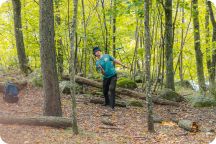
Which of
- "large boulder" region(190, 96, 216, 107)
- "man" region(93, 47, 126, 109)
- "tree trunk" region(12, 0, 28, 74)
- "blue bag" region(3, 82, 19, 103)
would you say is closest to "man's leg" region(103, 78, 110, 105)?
"man" region(93, 47, 126, 109)

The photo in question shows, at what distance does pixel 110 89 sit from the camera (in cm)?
1077

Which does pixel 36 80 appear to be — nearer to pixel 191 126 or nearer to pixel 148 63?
pixel 148 63

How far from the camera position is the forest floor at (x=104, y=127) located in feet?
23.0

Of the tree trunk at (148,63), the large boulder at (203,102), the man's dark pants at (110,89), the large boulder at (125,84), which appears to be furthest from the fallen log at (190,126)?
the large boulder at (125,84)

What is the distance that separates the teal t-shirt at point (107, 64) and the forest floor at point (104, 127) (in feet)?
3.89

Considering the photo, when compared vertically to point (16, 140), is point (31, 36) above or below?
above

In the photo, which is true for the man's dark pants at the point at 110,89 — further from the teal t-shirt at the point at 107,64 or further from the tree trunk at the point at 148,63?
the tree trunk at the point at 148,63

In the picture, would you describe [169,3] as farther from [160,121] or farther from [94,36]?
[160,121]

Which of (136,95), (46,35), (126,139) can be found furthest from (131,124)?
(136,95)

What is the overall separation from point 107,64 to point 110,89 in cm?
85

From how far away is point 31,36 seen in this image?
57.8 feet

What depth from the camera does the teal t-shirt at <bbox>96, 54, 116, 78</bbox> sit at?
35.1 feet

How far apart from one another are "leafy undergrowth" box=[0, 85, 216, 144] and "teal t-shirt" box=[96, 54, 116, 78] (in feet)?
3.91

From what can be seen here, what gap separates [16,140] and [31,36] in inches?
458
